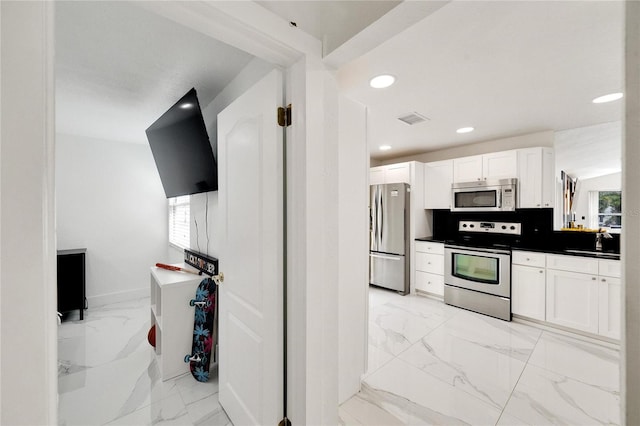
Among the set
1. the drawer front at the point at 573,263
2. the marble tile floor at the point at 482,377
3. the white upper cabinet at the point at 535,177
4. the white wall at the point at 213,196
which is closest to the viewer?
the marble tile floor at the point at 482,377

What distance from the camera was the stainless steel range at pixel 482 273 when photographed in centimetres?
317

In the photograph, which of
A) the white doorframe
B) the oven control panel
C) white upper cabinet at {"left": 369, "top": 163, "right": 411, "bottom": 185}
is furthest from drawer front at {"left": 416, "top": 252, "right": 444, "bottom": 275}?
the white doorframe

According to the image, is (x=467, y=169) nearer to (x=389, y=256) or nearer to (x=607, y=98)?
(x=607, y=98)

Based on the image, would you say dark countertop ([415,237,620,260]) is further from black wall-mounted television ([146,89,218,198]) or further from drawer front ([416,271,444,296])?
black wall-mounted television ([146,89,218,198])

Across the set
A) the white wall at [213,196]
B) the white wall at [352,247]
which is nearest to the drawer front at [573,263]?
the white wall at [352,247]

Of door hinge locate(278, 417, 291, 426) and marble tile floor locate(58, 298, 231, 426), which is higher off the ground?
door hinge locate(278, 417, 291, 426)

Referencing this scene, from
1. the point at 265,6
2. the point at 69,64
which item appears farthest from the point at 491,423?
the point at 69,64

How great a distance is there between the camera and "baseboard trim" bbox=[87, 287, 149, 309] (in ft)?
12.0

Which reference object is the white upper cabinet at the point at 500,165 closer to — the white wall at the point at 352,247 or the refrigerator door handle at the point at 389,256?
the refrigerator door handle at the point at 389,256

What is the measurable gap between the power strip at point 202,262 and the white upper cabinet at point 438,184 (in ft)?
11.0

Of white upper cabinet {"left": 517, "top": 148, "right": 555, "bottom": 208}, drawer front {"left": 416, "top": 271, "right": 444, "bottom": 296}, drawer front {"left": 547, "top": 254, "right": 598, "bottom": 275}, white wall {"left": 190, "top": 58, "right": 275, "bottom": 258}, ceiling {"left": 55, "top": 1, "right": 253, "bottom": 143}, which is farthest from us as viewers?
drawer front {"left": 416, "top": 271, "right": 444, "bottom": 296}

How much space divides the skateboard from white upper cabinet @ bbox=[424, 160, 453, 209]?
3.43 m

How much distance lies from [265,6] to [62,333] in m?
3.75

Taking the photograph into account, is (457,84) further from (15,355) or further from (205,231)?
(15,355)
